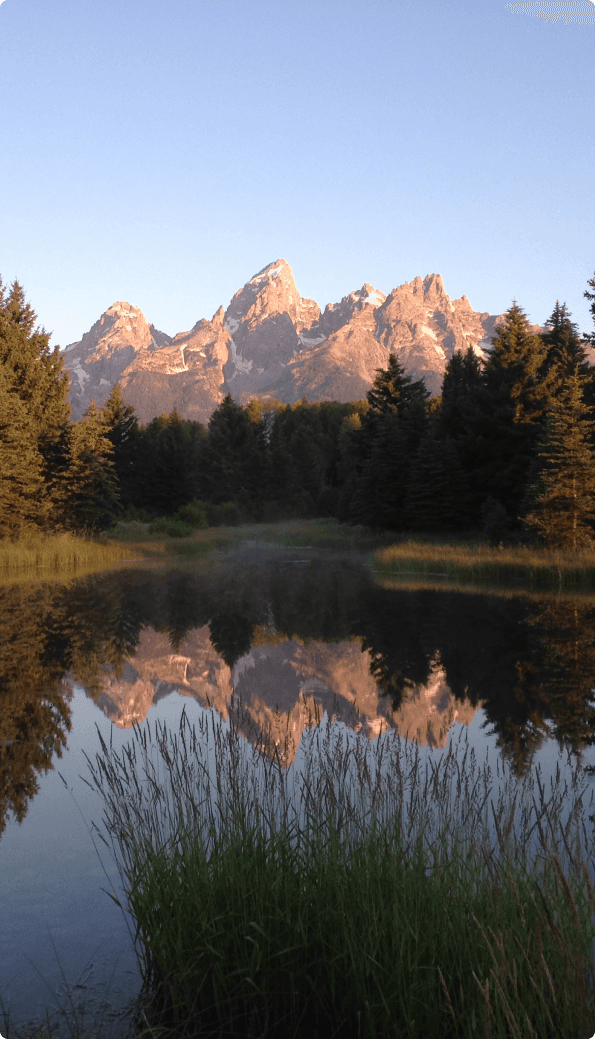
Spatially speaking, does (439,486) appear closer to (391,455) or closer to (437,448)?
(437,448)

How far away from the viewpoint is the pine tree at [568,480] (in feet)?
101

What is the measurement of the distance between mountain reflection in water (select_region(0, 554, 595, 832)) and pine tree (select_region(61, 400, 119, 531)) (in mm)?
17705

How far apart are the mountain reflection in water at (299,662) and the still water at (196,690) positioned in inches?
1.8

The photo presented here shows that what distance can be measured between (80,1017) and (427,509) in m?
43.8

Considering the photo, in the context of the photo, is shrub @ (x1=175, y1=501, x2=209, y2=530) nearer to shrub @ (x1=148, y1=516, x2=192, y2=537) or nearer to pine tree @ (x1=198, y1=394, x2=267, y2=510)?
shrub @ (x1=148, y1=516, x2=192, y2=537)

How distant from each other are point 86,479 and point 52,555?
10610 millimetres

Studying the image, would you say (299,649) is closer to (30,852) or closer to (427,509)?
(30,852)

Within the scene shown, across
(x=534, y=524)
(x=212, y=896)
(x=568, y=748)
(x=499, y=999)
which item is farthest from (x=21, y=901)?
(x=534, y=524)

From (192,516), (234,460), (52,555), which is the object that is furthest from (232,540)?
(234,460)

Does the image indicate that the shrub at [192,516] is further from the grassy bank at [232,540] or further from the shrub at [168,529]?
the shrub at [168,529]

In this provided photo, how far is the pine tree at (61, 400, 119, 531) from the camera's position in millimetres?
40469

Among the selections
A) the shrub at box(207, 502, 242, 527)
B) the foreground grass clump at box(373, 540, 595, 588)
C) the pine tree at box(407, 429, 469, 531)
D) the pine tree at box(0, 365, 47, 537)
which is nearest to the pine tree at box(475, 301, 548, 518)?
the pine tree at box(407, 429, 469, 531)

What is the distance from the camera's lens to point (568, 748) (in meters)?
7.92

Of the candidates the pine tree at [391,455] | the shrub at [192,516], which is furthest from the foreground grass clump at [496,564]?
the shrub at [192,516]
